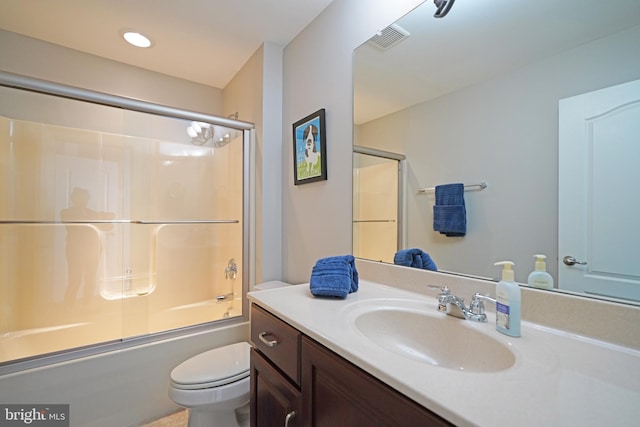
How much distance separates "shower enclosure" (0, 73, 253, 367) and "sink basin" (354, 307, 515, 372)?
4.33ft

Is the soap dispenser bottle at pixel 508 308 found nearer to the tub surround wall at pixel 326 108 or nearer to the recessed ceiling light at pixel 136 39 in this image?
the tub surround wall at pixel 326 108

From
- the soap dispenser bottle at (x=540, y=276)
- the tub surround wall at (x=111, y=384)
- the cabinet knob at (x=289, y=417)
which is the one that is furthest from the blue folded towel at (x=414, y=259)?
the tub surround wall at (x=111, y=384)

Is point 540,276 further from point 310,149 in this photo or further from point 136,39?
point 136,39

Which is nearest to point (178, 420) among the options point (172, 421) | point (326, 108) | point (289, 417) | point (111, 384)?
point (172, 421)

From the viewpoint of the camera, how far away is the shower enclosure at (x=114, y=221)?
1778mm

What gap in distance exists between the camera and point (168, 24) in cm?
174

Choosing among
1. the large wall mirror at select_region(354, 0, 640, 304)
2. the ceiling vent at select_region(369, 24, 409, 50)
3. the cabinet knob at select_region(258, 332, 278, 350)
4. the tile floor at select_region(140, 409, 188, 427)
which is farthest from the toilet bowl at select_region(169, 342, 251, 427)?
the ceiling vent at select_region(369, 24, 409, 50)

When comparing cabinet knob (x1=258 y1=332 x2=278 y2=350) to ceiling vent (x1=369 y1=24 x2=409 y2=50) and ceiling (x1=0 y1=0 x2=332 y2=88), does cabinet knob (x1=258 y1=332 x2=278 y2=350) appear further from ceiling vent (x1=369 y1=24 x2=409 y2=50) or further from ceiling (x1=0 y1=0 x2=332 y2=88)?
ceiling (x1=0 y1=0 x2=332 y2=88)

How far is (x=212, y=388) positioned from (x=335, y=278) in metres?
0.81

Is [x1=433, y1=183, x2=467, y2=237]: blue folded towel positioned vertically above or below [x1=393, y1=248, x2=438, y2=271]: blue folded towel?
above

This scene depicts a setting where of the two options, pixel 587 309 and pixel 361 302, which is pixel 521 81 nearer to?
pixel 587 309

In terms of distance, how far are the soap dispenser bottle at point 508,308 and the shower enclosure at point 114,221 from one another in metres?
1.64

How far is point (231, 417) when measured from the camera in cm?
141

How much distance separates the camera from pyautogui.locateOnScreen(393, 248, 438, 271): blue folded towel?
42.8 inches
